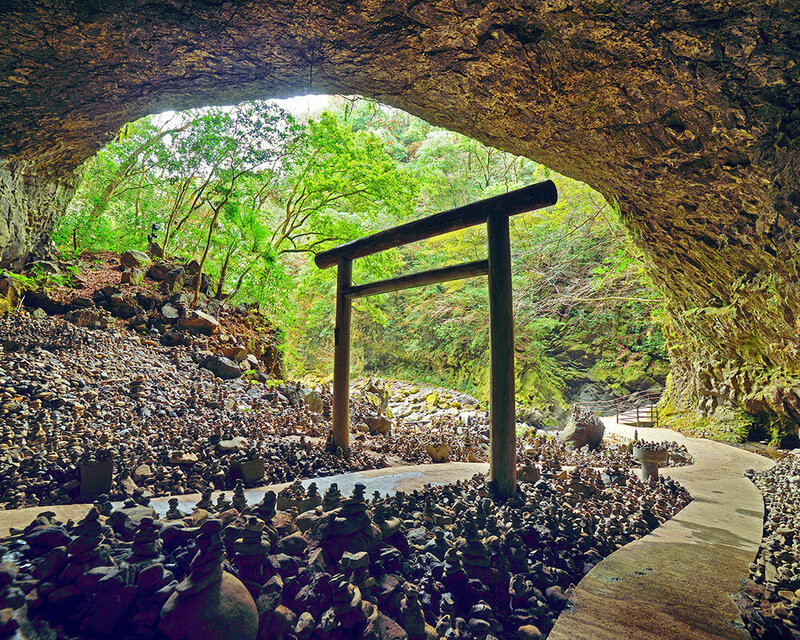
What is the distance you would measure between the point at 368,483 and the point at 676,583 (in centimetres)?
214

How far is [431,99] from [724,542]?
4.98 m

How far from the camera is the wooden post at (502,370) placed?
277 cm

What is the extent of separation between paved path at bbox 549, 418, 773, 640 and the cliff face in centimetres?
311

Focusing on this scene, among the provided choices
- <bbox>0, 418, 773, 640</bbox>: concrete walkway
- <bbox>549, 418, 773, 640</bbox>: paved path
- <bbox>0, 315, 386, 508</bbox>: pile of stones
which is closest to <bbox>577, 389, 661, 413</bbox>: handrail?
<bbox>0, 418, 773, 640</bbox>: concrete walkway

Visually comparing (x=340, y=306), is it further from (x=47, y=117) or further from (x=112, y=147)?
(x=112, y=147)

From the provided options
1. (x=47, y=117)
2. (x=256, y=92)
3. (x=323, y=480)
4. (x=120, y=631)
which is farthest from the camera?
(x=256, y=92)

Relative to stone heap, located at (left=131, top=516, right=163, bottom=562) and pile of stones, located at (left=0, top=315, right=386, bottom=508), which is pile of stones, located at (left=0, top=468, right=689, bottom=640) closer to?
stone heap, located at (left=131, top=516, right=163, bottom=562)

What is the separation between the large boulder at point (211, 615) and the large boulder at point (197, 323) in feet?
21.8

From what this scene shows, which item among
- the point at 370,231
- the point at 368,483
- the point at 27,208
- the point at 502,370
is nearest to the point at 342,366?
the point at 368,483

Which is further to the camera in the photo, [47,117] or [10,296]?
[10,296]

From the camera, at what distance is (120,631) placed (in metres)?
0.99

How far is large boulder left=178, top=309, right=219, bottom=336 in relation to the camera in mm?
6777

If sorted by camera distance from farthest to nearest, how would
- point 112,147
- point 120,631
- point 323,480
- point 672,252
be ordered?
point 112,147
point 672,252
point 323,480
point 120,631

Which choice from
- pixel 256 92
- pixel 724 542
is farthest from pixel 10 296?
pixel 724 542
